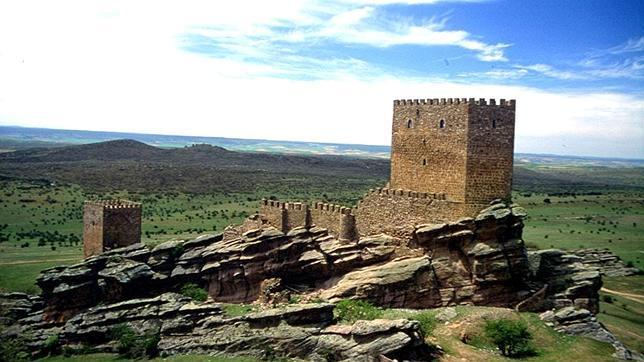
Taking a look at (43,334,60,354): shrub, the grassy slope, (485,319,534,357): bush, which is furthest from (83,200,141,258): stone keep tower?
(485,319,534,357): bush

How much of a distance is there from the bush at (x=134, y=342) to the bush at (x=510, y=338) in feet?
53.2

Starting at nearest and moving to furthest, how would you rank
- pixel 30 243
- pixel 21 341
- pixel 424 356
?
pixel 424 356
pixel 21 341
pixel 30 243

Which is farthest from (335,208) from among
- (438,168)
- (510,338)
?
(510,338)

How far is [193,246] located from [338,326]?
1331 centimetres

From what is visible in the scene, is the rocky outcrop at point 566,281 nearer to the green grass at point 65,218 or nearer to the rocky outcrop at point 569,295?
the rocky outcrop at point 569,295

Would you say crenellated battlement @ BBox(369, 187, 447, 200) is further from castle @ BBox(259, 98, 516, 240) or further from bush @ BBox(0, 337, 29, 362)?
bush @ BBox(0, 337, 29, 362)

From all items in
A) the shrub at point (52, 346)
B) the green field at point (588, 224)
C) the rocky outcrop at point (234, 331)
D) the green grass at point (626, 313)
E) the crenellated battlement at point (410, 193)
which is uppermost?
the crenellated battlement at point (410, 193)

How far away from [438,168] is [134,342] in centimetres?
1771

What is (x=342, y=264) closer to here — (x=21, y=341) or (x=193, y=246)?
(x=193, y=246)

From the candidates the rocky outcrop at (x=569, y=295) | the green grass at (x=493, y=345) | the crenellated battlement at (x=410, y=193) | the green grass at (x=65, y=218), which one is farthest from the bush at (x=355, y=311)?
the green grass at (x=65, y=218)

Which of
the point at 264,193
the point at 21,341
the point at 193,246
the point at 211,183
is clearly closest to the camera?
the point at 21,341

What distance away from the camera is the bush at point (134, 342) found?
1162 inches

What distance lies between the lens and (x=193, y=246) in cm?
3731

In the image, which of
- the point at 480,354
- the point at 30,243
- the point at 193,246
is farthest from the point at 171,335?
the point at 30,243
